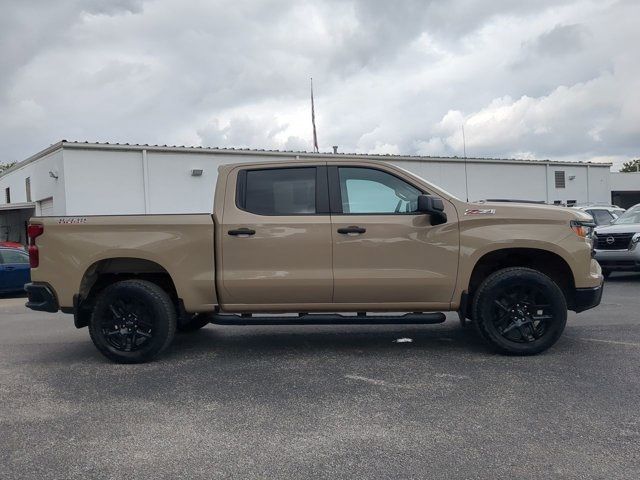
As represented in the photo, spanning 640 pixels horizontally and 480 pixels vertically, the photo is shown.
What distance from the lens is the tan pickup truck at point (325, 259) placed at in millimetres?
5422

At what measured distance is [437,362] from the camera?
213 inches

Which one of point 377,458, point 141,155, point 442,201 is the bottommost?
point 377,458

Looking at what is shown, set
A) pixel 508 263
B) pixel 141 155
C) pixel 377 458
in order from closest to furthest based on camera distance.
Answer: pixel 377 458
pixel 508 263
pixel 141 155

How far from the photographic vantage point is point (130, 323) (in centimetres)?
563

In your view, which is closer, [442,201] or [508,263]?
[442,201]

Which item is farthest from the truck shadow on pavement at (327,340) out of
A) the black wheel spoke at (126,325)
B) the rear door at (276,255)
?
the rear door at (276,255)

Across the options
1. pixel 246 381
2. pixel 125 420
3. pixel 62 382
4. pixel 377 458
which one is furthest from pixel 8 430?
pixel 377 458

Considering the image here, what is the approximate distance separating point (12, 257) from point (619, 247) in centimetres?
1344

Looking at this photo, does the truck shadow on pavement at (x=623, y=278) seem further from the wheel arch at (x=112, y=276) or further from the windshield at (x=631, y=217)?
the wheel arch at (x=112, y=276)

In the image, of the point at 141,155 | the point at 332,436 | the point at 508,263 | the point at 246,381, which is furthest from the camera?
the point at 141,155

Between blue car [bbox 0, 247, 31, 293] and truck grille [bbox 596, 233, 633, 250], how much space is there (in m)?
12.6

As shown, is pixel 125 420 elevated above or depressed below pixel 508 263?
below

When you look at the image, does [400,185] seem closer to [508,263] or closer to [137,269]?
[508,263]

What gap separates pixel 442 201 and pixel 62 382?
3.90m
